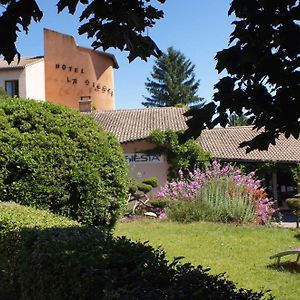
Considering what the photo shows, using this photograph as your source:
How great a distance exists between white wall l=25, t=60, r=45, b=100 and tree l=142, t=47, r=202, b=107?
35507 mm

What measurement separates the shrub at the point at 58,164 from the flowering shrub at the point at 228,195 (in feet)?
17.6

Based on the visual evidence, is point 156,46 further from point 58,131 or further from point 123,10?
point 58,131

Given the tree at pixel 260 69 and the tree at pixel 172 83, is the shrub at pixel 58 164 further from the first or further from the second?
the tree at pixel 172 83

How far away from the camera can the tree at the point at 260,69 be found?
2998 mm

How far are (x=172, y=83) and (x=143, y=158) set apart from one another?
4479 centimetres

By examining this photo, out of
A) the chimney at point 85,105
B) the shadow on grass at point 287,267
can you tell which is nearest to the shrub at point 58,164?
the shadow on grass at point 287,267

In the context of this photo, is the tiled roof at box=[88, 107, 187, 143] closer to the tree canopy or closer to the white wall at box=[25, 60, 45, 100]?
the white wall at box=[25, 60, 45, 100]

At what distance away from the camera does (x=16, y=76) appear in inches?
1446

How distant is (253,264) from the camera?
29.5 feet

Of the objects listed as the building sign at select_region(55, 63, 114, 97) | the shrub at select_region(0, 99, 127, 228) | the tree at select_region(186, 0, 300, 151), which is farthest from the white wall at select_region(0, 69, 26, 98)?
the tree at select_region(186, 0, 300, 151)

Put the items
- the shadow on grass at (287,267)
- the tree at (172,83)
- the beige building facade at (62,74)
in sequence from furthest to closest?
the tree at (172,83), the beige building facade at (62,74), the shadow on grass at (287,267)

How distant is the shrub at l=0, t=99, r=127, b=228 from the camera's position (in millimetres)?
8914

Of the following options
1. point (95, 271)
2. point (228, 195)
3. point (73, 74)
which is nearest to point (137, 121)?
point (73, 74)

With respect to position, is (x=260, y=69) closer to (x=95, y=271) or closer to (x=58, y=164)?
(x=95, y=271)
